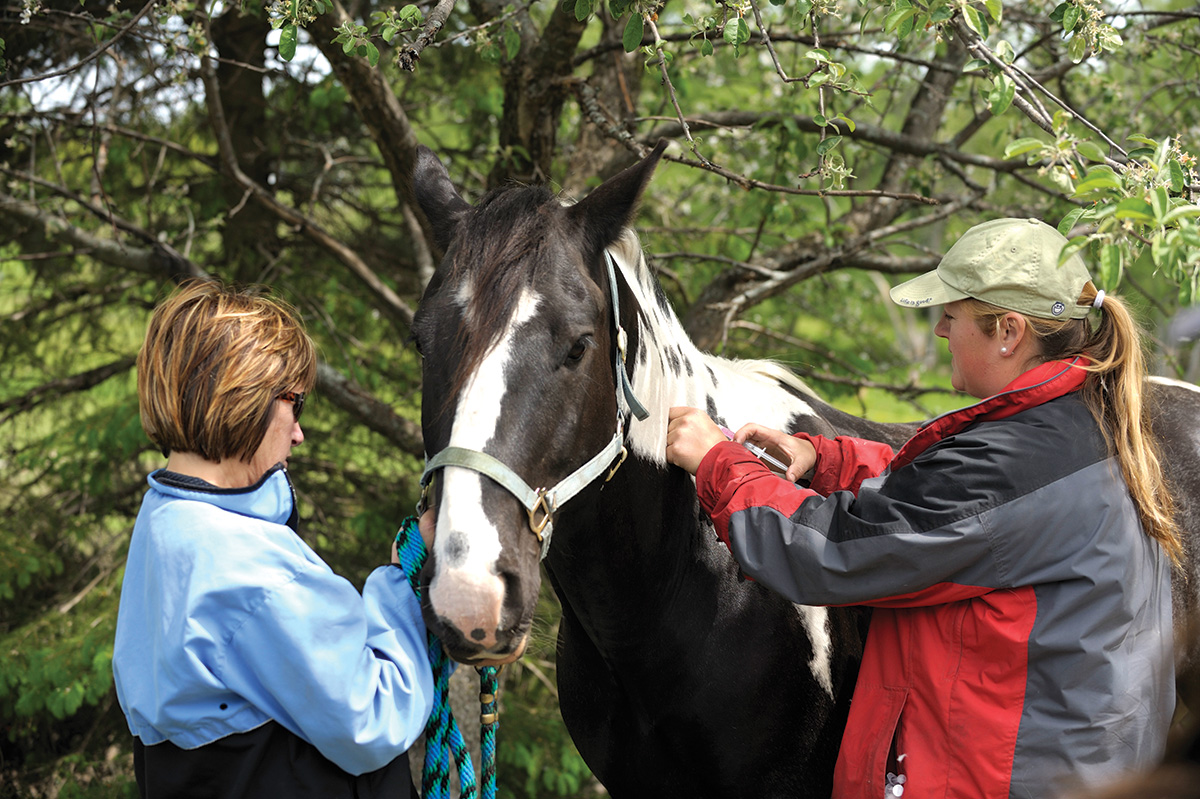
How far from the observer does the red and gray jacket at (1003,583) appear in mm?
1697

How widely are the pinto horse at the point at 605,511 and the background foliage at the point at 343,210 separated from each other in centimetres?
129

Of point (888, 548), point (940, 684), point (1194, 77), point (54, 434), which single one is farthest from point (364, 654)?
point (1194, 77)

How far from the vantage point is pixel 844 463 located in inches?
92.9

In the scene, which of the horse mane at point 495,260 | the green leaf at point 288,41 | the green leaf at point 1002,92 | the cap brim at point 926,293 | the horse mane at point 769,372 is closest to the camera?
the horse mane at point 495,260

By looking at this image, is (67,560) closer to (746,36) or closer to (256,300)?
(256,300)

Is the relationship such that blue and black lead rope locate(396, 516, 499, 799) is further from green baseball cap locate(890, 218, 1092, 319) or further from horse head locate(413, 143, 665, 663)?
A: green baseball cap locate(890, 218, 1092, 319)

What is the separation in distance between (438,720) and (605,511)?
621 mm

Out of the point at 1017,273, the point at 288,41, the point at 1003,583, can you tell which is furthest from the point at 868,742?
the point at 288,41

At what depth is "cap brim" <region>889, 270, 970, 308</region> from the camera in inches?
75.4

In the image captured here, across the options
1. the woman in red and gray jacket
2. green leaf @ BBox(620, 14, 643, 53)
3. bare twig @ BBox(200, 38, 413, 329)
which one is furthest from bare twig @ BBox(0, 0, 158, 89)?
the woman in red and gray jacket

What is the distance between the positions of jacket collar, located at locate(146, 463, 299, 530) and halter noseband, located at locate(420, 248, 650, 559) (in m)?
0.28

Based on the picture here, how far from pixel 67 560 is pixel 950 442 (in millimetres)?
4872

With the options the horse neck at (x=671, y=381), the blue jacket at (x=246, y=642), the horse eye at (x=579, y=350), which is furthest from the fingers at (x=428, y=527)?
the horse neck at (x=671, y=381)

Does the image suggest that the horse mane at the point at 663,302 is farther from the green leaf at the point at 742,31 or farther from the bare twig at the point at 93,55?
the bare twig at the point at 93,55
